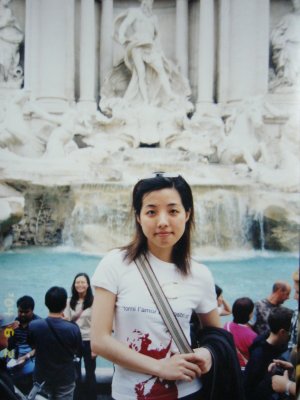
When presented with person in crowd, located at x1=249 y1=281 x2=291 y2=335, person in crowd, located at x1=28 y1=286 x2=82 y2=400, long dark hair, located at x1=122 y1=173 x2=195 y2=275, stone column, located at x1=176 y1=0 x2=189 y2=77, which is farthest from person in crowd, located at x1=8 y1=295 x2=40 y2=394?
stone column, located at x1=176 y1=0 x2=189 y2=77

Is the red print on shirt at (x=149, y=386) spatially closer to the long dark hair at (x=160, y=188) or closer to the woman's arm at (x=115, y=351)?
the woman's arm at (x=115, y=351)

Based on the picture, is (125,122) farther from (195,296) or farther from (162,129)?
(195,296)

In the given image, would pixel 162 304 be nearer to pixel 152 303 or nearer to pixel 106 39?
pixel 152 303

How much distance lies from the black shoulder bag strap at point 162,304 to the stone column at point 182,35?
2284mm

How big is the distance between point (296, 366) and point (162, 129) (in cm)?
205

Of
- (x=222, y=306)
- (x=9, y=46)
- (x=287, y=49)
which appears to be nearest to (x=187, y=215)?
(x=222, y=306)

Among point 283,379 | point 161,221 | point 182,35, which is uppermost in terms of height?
point 182,35

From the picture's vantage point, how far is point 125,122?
399 centimetres

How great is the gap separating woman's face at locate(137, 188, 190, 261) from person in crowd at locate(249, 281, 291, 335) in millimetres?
892

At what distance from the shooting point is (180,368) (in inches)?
77.9

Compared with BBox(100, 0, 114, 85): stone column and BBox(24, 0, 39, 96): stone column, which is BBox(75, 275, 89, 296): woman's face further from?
BBox(100, 0, 114, 85): stone column

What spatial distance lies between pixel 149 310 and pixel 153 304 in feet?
0.09

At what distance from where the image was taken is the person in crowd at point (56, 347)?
8.21ft

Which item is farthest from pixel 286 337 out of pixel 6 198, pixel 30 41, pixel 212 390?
pixel 30 41
